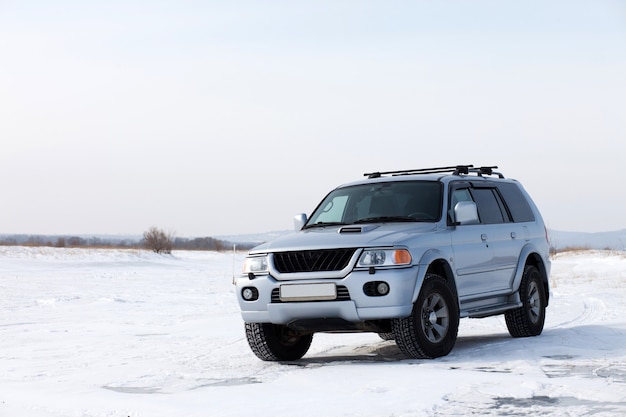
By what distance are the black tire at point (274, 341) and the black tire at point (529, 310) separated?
264 centimetres

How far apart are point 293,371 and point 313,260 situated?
3.38 feet

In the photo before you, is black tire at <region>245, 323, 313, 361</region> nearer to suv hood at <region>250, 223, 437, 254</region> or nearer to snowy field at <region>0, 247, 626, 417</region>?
snowy field at <region>0, 247, 626, 417</region>

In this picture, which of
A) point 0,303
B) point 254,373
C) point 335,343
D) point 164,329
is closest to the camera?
point 254,373

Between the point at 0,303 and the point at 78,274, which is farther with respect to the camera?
the point at 78,274

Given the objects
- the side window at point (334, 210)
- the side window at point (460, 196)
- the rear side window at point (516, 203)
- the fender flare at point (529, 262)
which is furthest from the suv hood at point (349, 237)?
the rear side window at point (516, 203)

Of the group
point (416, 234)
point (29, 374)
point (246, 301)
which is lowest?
point (29, 374)

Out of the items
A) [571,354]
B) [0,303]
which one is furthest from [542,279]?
[0,303]

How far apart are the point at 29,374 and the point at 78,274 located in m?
24.8

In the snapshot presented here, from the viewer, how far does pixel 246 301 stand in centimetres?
938

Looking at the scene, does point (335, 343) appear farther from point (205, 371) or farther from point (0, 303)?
point (0, 303)

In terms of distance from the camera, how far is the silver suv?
29.1ft

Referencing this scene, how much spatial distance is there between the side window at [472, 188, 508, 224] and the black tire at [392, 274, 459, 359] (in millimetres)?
1782

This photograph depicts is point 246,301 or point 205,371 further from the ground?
point 246,301

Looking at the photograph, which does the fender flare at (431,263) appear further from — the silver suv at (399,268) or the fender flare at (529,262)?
the fender flare at (529,262)
